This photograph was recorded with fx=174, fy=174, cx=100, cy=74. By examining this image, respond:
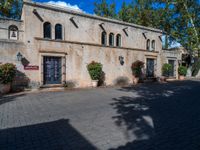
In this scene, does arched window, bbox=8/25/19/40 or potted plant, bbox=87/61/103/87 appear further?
potted plant, bbox=87/61/103/87

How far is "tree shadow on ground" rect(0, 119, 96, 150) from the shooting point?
3970 millimetres

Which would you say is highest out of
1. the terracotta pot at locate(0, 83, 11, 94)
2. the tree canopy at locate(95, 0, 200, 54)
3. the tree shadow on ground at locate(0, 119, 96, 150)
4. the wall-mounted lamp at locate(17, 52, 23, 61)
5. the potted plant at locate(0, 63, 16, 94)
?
Answer: the tree canopy at locate(95, 0, 200, 54)

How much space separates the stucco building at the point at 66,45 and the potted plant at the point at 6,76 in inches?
33.0

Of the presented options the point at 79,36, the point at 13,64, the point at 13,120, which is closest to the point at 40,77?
the point at 13,64

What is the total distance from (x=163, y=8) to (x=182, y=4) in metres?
4.80

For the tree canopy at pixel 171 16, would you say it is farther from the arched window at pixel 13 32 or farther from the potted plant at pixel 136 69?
the arched window at pixel 13 32

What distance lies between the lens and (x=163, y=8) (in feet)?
80.4

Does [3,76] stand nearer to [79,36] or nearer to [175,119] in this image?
[79,36]

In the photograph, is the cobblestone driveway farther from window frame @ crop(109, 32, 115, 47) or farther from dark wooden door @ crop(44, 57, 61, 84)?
window frame @ crop(109, 32, 115, 47)

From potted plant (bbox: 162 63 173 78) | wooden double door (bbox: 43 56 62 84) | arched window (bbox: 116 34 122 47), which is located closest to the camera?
wooden double door (bbox: 43 56 62 84)

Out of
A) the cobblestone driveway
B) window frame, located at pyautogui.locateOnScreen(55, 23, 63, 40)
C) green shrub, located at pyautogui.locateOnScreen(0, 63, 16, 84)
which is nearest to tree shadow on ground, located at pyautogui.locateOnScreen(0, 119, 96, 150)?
the cobblestone driveway

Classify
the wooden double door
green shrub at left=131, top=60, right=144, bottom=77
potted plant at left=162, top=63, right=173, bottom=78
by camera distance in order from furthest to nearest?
potted plant at left=162, top=63, right=173, bottom=78, green shrub at left=131, top=60, right=144, bottom=77, the wooden double door

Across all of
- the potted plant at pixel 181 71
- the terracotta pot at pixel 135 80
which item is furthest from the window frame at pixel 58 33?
the potted plant at pixel 181 71

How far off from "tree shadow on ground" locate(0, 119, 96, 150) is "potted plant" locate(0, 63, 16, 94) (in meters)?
6.66
